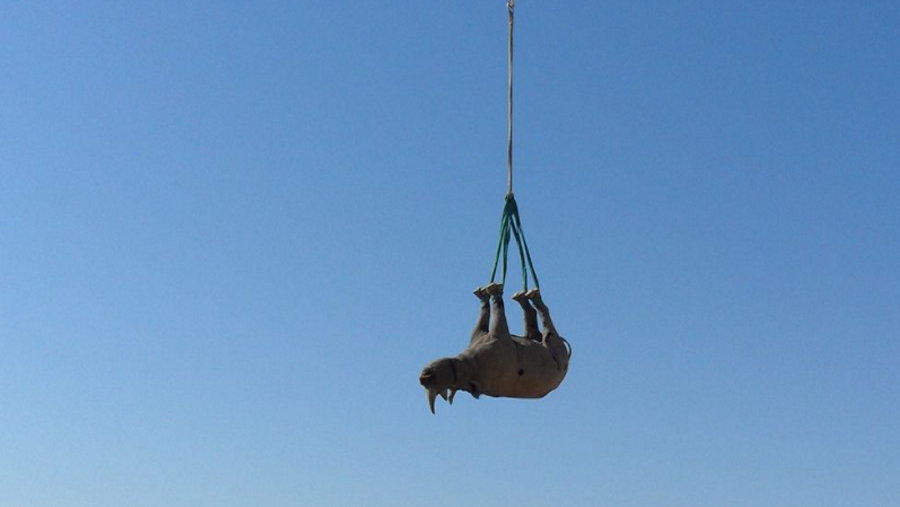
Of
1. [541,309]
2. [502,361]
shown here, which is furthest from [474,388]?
[541,309]

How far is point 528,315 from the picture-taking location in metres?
20.2

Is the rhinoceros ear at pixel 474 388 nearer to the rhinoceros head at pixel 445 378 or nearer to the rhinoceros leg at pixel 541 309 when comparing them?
the rhinoceros head at pixel 445 378

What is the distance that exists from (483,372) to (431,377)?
624 mm

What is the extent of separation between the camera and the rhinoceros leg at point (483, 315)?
19.6m

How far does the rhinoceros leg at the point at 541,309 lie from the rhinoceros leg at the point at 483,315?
650 millimetres

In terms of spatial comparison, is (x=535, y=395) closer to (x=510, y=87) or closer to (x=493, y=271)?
(x=493, y=271)

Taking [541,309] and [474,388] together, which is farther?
[541,309]

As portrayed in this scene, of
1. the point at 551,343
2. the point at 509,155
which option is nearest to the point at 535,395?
the point at 551,343

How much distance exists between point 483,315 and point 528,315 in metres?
0.70

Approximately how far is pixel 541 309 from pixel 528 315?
0.49 feet

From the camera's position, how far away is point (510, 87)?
65.6 ft

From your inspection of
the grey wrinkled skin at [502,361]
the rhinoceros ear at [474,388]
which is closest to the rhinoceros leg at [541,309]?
the grey wrinkled skin at [502,361]

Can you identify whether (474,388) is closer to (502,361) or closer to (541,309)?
(502,361)

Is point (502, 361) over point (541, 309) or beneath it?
beneath
